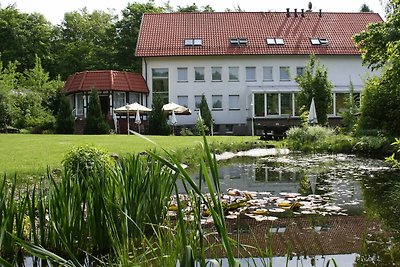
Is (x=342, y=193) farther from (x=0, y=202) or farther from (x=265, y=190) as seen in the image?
(x=0, y=202)

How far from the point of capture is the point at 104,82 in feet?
130

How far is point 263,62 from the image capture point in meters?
42.9

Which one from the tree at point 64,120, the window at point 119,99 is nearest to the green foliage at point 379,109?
the tree at point 64,120

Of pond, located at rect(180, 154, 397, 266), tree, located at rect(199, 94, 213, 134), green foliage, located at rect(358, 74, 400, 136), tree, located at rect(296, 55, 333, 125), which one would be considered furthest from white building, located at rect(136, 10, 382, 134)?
pond, located at rect(180, 154, 397, 266)

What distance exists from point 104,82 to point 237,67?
33.2 ft

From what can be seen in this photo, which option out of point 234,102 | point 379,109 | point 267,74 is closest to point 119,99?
point 234,102

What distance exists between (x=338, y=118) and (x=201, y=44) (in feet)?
37.9

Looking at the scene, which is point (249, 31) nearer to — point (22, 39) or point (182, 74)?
point (182, 74)

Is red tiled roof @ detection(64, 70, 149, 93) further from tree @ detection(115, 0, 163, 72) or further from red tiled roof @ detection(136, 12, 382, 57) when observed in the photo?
tree @ detection(115, 0, 163, 72)

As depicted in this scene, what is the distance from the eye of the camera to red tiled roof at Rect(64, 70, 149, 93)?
39281 millimetres

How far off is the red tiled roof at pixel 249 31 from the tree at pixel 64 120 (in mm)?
9453

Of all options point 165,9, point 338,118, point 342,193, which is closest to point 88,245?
point 342,193

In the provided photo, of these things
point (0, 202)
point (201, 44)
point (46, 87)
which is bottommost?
point (0, 202)

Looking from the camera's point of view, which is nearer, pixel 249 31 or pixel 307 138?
pixel 307 138
